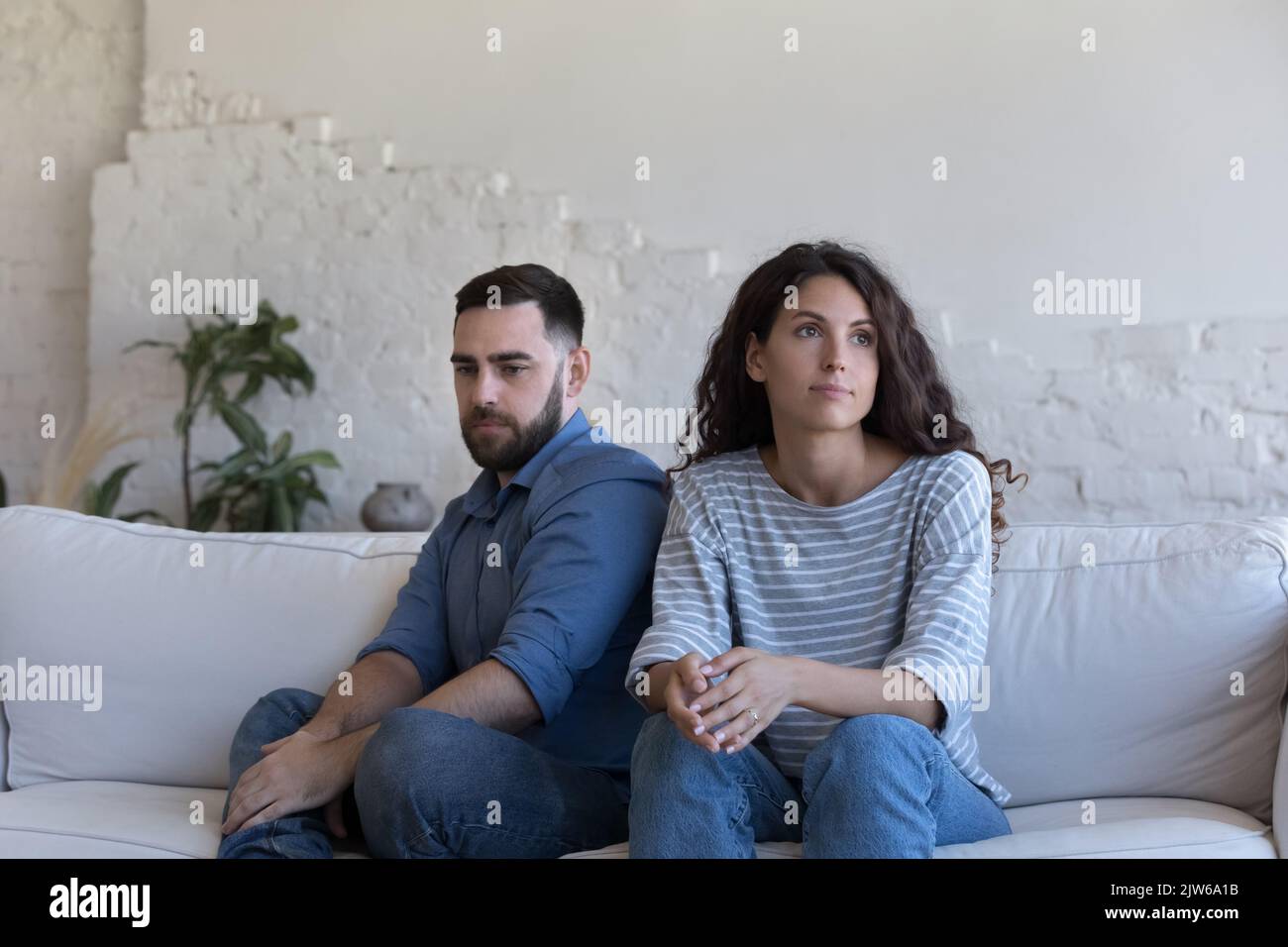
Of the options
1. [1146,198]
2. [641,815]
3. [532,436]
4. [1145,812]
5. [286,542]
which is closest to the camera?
[641,815]

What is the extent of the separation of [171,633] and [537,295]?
0.85 meters

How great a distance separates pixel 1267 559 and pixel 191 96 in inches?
168

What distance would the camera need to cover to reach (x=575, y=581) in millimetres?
1847

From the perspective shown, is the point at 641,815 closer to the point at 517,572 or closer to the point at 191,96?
the point at 517,572

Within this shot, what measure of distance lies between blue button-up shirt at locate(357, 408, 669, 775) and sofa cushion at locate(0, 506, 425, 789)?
0.13 metres

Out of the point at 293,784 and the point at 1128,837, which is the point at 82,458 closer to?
the point at 293,784

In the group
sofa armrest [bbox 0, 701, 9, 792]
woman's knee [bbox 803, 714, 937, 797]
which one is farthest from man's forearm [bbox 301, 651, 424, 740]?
woman's knee [bbox 803, 714, 937, 797]

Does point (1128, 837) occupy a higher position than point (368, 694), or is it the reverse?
point (368, 694)

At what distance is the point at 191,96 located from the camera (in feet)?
15.9

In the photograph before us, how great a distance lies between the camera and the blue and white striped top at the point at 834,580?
166cm

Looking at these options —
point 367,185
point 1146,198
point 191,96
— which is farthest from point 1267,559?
point 191,96

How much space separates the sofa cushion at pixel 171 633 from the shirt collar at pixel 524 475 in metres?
0.19
